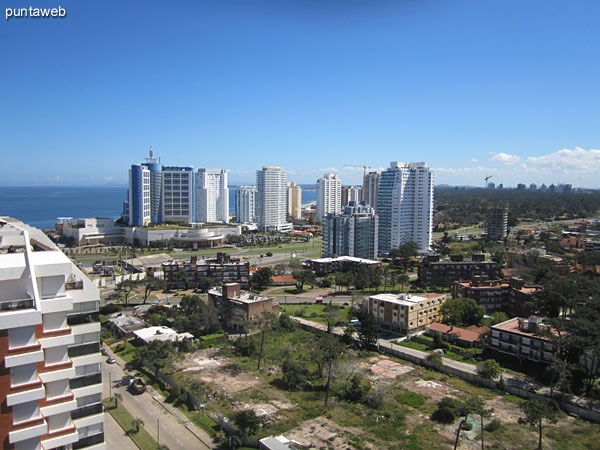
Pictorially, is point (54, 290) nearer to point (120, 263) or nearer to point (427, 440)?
point (427, 440)

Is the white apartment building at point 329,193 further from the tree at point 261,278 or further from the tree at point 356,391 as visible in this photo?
the tree at point 356,391

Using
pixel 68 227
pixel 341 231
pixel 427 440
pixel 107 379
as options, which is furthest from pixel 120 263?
pixel 427 440

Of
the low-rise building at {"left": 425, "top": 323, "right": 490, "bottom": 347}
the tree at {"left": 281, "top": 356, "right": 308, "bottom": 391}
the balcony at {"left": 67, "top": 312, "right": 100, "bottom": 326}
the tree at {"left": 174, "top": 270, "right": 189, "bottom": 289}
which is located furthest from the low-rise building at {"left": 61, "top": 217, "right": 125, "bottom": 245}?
the balcony at {"left": 67, "top": 312, "right": 100, "bottom": 326}

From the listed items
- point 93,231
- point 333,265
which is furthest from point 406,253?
point 93,231

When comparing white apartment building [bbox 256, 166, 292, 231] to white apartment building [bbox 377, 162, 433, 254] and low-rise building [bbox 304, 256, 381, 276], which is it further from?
low-rise building [bbox 304, 256, 381, 276]

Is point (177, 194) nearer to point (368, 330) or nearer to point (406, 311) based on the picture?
point (406, 311)

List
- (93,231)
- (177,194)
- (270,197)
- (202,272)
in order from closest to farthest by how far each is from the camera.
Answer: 1. (202,272)
2. (93,231)
3. (177,194)
4. (270,197)

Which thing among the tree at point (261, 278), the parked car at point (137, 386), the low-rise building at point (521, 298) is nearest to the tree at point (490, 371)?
the low-rise building at point (521, 298)
